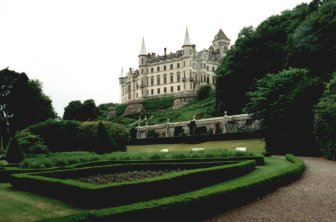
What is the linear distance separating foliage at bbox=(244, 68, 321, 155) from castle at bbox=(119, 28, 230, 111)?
56902 mm

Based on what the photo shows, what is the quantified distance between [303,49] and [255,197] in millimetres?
29219

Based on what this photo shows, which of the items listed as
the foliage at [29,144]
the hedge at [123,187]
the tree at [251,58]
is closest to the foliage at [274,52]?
the tree at [251,58]

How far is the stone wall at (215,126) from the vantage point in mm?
42231

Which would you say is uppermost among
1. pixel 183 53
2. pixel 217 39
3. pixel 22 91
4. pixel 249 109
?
pixel 217 39

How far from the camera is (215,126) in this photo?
154 feet

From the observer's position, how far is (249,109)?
101ft

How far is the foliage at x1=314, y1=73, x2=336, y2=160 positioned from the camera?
66.8 ft

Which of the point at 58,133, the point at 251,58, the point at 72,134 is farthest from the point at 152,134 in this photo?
the point at 251,58

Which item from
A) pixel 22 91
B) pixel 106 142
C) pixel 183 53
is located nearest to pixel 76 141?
pixel 106 142

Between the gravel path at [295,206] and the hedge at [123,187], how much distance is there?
2179 mm

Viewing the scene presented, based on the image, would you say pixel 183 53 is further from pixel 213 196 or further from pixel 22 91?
pixel 213 196

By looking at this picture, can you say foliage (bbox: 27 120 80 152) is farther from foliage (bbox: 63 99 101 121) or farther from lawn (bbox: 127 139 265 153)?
foliage (bbox: 63 99 101 121)

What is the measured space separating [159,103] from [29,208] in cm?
7878

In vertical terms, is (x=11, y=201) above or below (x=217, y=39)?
below
